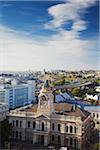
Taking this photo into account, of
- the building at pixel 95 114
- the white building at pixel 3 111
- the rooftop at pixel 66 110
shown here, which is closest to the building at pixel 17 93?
the white building at pixel 3 111

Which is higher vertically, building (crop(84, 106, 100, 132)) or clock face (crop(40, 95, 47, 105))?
clock face (crop(40, 95, 47, 105))

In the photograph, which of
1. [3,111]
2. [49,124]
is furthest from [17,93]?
[49,124]

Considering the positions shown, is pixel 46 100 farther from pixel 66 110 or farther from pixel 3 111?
pixel 3 111

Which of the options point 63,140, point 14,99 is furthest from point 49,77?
point 14,99

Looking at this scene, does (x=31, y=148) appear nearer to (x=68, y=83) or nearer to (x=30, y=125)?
(x=30, y=125)

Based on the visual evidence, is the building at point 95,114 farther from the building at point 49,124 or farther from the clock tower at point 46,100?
the clock tower at point 46,100

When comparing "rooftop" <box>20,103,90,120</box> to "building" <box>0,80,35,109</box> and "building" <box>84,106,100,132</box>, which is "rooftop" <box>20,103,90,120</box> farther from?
"building" <box>0,80,35,109</box>

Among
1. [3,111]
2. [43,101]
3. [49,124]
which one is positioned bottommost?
[49,124]

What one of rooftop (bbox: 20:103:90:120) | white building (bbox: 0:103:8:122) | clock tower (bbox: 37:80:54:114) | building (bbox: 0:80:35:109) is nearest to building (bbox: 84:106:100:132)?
rooftop (bbox: 20:103:90:120)
